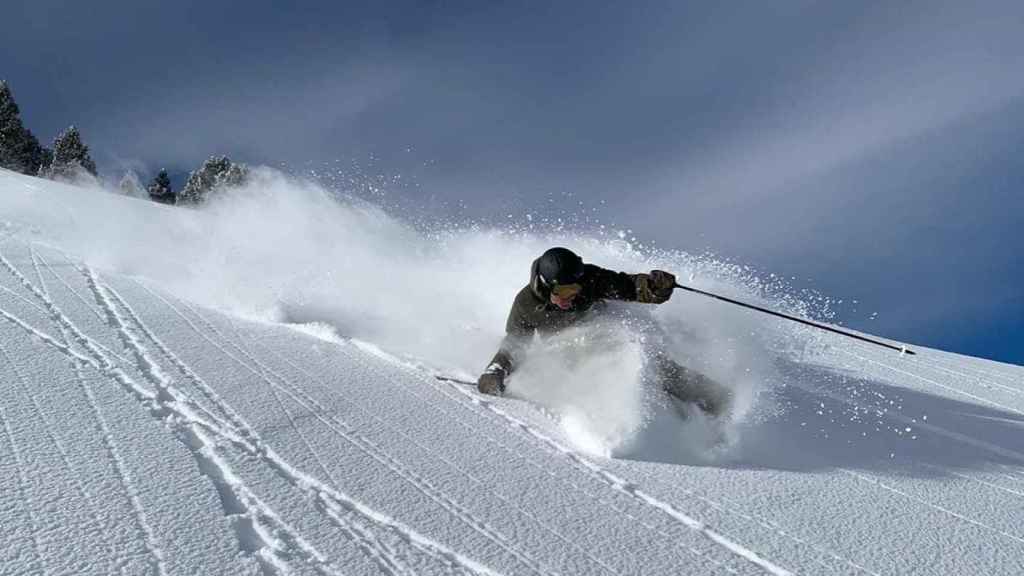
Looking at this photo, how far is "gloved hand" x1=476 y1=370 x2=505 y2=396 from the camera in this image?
4.63 meters

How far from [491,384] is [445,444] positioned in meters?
1.14

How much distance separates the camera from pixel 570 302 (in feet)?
16.1

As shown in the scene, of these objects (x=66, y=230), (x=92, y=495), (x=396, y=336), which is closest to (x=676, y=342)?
(x=396, y=336)

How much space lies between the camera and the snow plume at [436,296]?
4.25 metres

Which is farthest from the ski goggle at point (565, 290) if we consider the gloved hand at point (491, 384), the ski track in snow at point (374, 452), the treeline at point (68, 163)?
the treeline at point (68, 163)

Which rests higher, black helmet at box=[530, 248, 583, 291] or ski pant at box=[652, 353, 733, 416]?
black helmet at box=[530, 248, 583, 291]

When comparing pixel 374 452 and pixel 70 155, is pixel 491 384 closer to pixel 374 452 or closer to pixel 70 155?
pixel 374 452

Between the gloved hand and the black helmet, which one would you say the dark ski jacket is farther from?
the gloved hand

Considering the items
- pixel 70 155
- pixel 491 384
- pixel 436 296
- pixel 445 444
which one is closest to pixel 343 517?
pixel 445 444

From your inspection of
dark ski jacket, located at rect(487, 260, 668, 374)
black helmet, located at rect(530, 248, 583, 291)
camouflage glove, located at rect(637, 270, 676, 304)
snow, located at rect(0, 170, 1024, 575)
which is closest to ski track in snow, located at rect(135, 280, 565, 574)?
snow, located at rect(0, 170, 1024, 575)

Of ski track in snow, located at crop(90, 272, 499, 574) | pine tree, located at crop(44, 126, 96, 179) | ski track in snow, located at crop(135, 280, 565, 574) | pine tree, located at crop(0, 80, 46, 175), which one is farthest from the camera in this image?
pine tree, located at crop(44, 126, 96, 179)

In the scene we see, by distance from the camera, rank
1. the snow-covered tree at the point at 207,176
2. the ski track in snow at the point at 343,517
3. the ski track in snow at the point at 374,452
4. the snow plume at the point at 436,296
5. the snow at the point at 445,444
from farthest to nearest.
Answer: the snow-covered tree at the point at 207,176 → the snow plume at the point at 436,296 → the ski track in snow at the point at 374,452 → the snow at the point at 445,444 → the ski track in snow at the point at 343,517

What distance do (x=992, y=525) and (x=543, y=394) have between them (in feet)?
8.51

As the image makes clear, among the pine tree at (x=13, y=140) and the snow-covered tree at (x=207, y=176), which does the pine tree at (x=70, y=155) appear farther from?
the snow-covered tree at (x=207, y=176)
